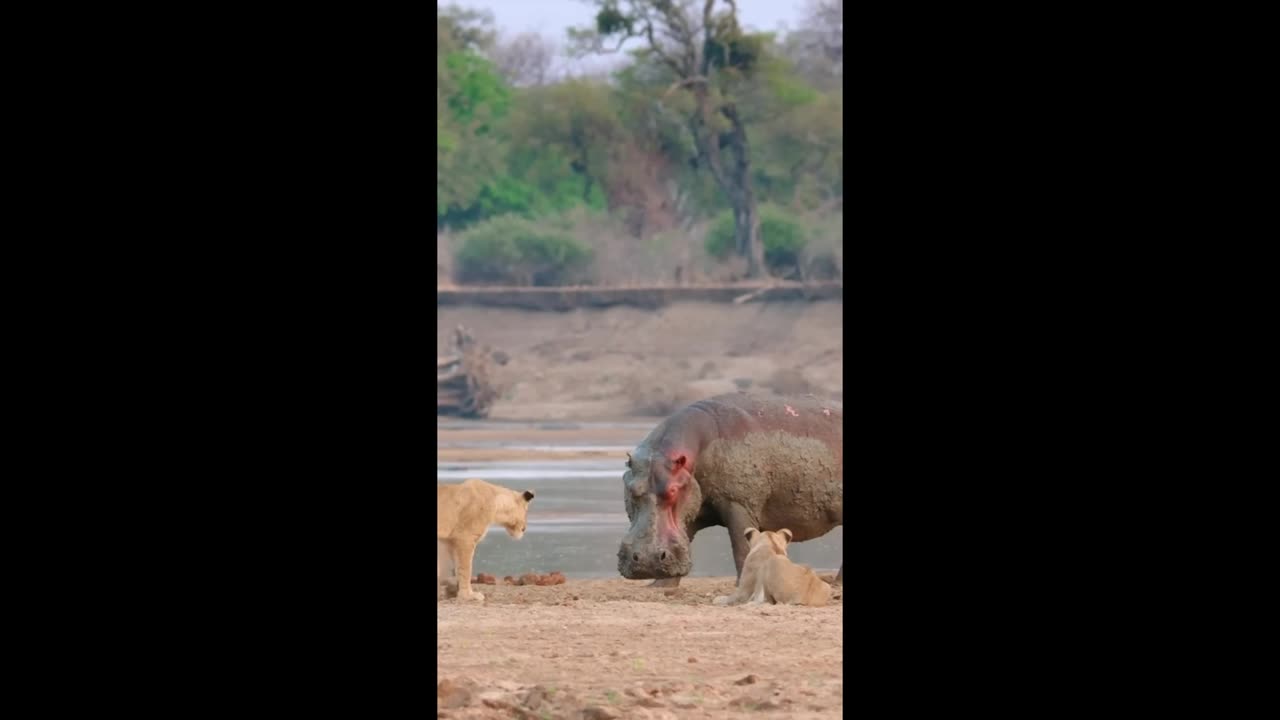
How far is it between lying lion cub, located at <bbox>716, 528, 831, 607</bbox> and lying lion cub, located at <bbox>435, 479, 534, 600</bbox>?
42.2 inches

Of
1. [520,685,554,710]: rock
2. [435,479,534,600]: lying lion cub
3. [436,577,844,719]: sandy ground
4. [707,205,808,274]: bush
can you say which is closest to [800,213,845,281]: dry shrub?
[707,205,808,274]: bush

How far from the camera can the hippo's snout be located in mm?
10109

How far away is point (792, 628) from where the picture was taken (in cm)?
825

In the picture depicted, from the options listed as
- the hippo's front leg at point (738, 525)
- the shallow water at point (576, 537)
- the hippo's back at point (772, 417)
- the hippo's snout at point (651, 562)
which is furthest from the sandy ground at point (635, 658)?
the shallow water at point (576, 537)

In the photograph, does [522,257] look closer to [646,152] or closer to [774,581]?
[646,152]

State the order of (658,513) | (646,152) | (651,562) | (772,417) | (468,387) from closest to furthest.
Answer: (651,562), (658,513), (772,417), (468,387), (646,152)

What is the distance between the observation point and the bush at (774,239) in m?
36.5

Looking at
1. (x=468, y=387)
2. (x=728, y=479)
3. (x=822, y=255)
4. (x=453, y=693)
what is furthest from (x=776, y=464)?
(x=822, y=255)

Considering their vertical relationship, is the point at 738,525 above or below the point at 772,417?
below

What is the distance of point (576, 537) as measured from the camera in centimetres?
1420

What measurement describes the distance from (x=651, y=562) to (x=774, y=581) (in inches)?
39.5
